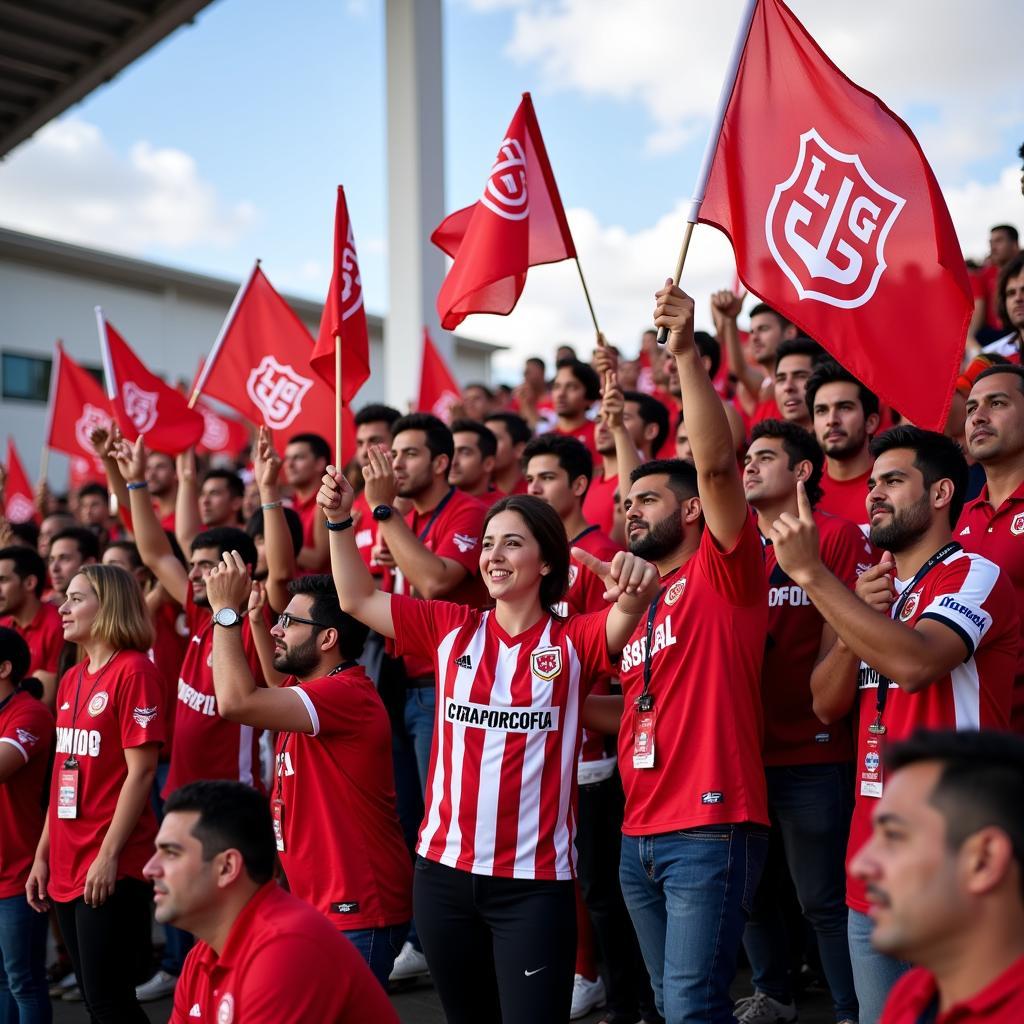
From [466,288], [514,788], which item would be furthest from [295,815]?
[466,288]

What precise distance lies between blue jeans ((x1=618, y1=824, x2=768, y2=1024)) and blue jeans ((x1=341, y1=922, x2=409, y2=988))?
1.06 m

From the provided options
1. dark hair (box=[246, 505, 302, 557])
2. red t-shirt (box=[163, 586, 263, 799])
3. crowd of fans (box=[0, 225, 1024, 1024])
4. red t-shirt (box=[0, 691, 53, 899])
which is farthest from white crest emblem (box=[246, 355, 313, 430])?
red t-shirt (box=[0, 691, 53, 899])

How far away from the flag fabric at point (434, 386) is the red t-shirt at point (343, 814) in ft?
18.7

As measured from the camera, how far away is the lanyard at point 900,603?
3658 millimetres

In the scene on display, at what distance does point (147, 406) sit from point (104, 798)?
12.1 ft

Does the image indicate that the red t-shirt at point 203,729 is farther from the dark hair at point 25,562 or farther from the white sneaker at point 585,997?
the white sneaker at point 585,997

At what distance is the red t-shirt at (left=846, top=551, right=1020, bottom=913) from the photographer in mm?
3416

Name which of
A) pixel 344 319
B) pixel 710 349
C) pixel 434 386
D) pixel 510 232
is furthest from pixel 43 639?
pixel 710 349

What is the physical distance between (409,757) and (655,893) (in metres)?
2.33

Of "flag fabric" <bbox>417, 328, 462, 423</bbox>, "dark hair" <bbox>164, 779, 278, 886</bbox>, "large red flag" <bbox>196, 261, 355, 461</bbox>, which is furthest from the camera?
"flag fabric" <bbox>417, 328, 462, 423</bbox>

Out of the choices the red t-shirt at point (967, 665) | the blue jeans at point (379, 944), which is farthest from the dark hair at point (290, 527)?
the red t-shirt at point (967, 665)

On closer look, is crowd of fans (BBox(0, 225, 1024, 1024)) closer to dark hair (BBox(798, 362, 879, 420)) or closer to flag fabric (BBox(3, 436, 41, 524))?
dark hair (BBox(798, 362, 879, 420))

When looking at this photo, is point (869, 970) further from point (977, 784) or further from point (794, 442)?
point (794, 442)

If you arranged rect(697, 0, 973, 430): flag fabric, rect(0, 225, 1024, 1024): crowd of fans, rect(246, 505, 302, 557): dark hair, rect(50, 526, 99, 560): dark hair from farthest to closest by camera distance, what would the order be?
rect(50, 526, 99, 560): dark hair < rect(246, 505, 302, 557): dark hair < rect(697, 0, 973, 430): flag fabric < rect(0, 225, 1024, 1024): crowd of fans
